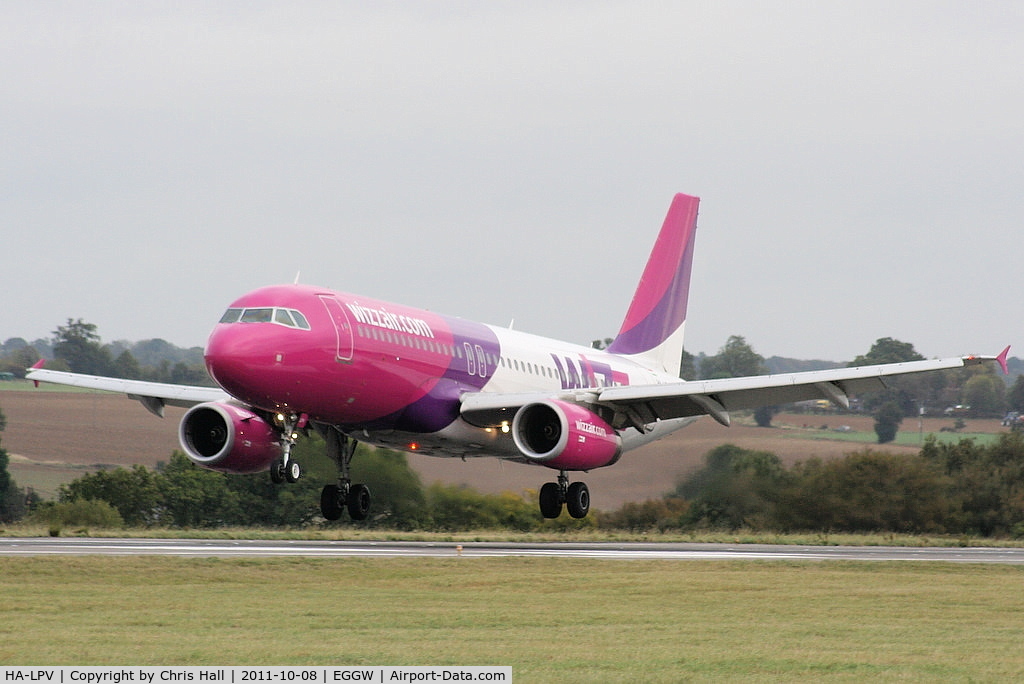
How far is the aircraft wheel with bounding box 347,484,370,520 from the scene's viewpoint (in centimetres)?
3819

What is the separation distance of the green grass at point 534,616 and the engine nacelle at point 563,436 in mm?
2386

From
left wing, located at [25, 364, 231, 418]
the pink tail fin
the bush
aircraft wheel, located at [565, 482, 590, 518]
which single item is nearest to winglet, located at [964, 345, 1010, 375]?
aircraft wheel, located at [565, 482, 590, 518]

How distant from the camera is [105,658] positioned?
1931cm

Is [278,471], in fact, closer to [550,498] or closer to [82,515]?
[550,498]

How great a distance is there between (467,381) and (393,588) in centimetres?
738

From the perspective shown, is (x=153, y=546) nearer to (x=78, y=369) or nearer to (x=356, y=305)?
(x=356, y=305)

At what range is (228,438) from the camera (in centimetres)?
3525

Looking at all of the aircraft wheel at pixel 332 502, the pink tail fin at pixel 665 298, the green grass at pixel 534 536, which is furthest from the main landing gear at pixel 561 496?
the pink tail fin at pixel 665 298

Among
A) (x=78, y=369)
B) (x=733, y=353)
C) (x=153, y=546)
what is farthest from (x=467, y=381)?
(x=78, y=369)

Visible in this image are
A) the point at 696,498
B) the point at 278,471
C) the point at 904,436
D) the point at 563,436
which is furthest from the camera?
the point at 904,436

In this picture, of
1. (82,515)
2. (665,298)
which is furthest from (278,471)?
(82,515)

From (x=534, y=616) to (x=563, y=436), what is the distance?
32.4 feet

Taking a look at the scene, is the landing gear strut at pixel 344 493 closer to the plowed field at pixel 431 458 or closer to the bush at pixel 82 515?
the plowed field at pixel 431 458

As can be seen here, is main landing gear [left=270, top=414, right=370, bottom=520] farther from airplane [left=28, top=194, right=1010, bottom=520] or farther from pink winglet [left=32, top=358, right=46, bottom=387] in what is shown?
pink winglet [left=32, top=358, right=46, bottom=387]
